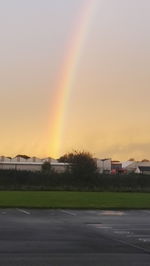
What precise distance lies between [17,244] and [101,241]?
2.40m

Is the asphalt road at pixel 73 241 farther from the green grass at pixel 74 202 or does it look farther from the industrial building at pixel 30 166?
the industrial building at pixel 30 166

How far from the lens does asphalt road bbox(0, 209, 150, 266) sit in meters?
10.9

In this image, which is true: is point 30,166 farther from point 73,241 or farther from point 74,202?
point 73,241

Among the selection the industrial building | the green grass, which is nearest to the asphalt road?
the green grass

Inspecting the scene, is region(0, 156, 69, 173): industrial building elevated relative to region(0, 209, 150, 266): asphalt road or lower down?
elevated

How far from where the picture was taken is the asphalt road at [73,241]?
35.8ft

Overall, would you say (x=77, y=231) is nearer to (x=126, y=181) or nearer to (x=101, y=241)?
(x=101, y=241)

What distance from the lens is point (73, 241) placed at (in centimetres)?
1422

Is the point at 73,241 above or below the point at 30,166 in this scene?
below

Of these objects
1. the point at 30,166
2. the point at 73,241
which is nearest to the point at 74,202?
the point at 73,241

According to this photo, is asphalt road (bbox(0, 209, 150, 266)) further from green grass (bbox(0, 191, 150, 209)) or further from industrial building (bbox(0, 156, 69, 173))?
A: industrial building (bbox(0, 156, 69, 173))

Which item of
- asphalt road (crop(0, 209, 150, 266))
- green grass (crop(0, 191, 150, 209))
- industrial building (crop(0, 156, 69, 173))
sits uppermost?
industrial building (crop(0, 156, 69, 173))

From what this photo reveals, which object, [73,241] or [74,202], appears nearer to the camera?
[73,241]

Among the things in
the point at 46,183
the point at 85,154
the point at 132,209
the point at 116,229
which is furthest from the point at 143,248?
the point at 85,154
